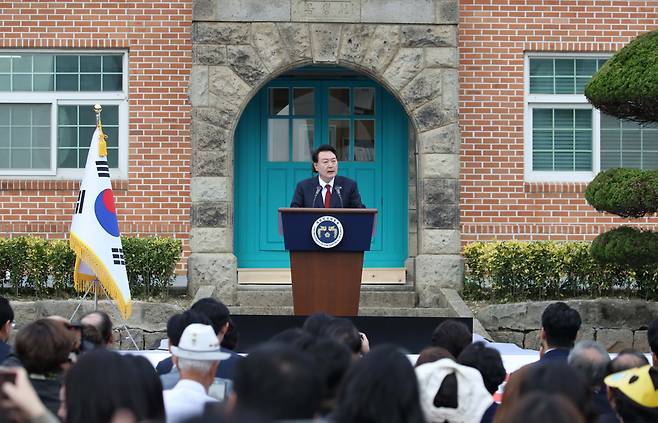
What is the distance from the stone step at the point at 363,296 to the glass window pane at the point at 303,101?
2.53 m

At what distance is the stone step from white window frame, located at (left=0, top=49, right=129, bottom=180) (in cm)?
233

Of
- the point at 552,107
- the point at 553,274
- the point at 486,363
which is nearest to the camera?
the point at 486,363

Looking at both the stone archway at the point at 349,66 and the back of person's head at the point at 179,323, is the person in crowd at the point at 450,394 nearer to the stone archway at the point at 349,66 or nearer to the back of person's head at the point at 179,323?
the back of person's head at the point at 179,323

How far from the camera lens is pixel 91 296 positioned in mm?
12836

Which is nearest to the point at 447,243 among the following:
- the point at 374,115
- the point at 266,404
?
the point at 374,115

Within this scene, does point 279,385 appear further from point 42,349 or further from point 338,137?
point 338,137

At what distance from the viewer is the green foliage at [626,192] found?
37.8 ft

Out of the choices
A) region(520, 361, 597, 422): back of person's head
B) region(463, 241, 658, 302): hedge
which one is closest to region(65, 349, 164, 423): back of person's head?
region(520, 361, 597, 422): back of person's head

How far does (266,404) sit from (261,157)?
1159 cm

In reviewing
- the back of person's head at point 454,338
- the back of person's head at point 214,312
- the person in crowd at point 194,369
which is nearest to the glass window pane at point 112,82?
the back of person's head at point 214,312

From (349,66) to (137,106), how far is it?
2.71 metres

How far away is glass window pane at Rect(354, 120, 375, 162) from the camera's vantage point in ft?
49.0

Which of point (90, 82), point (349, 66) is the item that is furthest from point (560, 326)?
point (90, 82)

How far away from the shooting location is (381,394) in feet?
13.3
